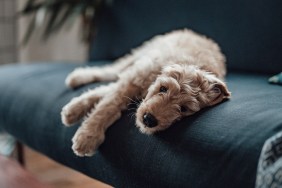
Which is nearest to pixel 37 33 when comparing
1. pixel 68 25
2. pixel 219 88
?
pixel 68 25

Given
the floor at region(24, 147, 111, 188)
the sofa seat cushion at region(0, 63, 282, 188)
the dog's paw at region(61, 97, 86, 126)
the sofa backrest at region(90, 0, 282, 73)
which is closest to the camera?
the sofa seat cushion at region(0, 63, 282, 188)

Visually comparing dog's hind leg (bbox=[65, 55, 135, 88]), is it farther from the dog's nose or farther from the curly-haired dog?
the dog's nose

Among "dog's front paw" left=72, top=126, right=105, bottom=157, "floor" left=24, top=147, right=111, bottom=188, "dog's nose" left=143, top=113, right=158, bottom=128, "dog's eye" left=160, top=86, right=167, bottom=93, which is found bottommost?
"floor" left=24, top=147, right=111, bottom=188

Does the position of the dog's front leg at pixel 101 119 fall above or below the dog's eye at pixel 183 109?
below

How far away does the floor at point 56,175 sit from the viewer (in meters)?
2.18

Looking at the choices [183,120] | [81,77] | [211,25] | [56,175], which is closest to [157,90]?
[183,120]

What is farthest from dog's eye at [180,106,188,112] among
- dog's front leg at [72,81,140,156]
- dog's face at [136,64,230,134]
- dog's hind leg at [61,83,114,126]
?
dog's hind leg at [61,83,114,126]

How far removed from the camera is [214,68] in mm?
1537

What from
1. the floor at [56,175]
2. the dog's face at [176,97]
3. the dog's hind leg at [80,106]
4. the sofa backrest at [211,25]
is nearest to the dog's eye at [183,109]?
the dog's face at [176,97]

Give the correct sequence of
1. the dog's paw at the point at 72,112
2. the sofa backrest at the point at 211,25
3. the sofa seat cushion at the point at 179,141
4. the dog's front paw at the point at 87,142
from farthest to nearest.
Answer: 1. the sofa backrest at the point at 211,25
2. the dog's paw at the point at 72,112
3. the dog's front paw at the point at 87,142
4. the sofa seat cushion at the point at 179,141

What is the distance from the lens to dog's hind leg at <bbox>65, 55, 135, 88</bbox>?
5.55ft

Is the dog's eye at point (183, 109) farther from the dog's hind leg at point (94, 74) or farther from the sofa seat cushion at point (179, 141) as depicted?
the dog's hind leg at point (94, 74)

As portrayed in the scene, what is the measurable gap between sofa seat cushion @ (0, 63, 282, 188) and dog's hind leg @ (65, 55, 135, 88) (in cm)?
4

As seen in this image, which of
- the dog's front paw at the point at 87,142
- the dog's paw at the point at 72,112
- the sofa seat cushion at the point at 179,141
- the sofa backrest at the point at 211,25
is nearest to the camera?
the sofa seat cushion at the point at 179,141
